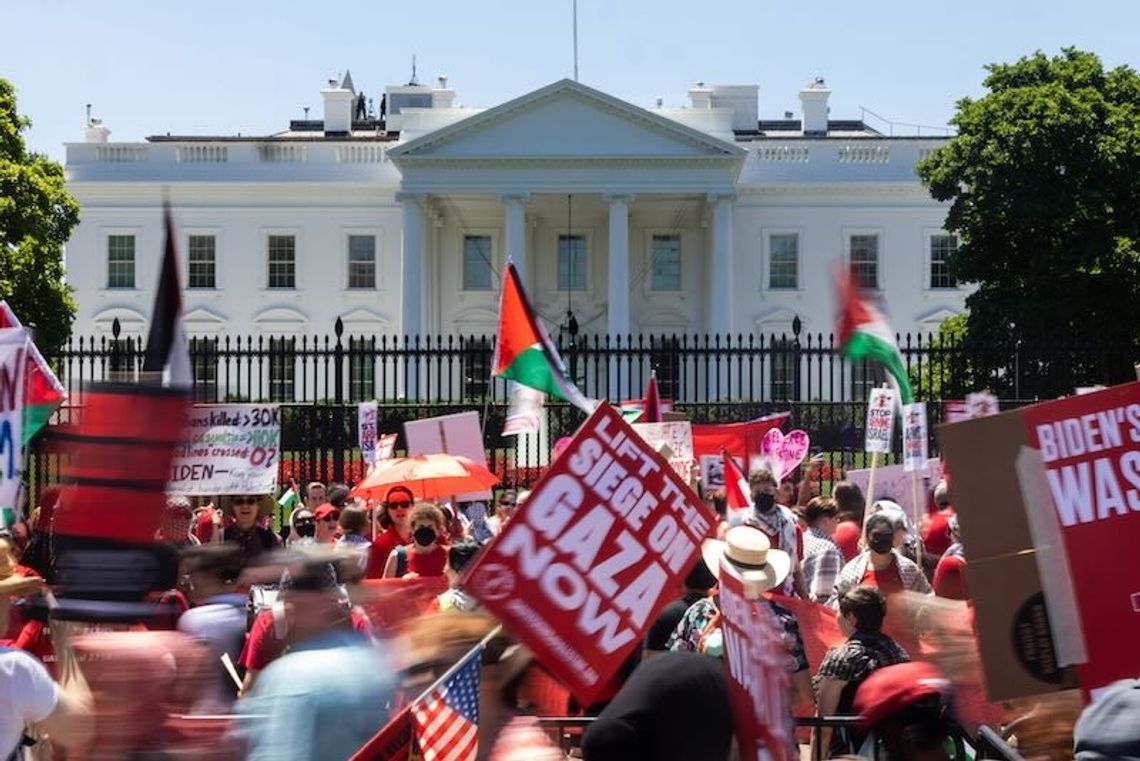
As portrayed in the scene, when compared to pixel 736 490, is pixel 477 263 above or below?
above

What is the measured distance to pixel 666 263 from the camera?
53125 mm

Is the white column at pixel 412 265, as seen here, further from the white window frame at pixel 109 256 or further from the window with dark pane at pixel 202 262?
the white window frame at pixel 109 256

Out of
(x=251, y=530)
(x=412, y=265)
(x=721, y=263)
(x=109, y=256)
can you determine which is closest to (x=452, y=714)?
(x=251, y=530)

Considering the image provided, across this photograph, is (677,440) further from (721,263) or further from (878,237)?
(878,237)

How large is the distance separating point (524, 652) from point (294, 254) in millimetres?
50464

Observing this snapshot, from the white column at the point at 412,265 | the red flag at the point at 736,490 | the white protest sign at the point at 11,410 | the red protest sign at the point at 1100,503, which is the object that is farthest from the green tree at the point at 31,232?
the red protest sign at the point at 1100,503

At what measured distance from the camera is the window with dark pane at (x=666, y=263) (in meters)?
52.9

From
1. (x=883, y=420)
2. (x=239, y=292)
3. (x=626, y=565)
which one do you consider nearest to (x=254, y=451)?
(x=883, y=420)

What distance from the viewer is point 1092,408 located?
4.62m

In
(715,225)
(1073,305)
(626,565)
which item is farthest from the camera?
(715,225)

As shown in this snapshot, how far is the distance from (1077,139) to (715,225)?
576 inches

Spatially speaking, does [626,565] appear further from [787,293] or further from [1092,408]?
[787,293]

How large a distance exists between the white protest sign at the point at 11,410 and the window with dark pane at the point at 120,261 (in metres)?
46.7

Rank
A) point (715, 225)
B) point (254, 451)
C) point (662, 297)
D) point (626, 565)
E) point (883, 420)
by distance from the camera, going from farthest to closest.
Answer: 1. point (662, 297)
2. point (715, 225)
3. point (883, 420)
4. point (254, 451)
5. point (626, 565)
